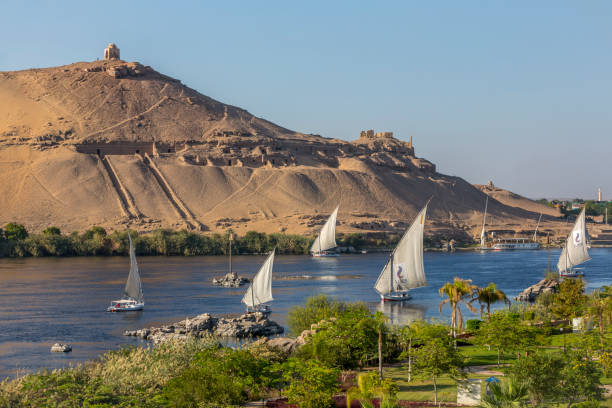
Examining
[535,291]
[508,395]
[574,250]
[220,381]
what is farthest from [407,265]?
[508,395]

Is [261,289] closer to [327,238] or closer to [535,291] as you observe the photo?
[535,291]

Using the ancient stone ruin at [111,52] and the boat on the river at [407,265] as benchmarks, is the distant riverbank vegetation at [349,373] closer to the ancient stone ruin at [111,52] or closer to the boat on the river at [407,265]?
the boat on the river at [407,265]

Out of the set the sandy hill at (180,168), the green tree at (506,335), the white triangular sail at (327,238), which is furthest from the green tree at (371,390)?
the sandy hill at (180,168)

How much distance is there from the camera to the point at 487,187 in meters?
140

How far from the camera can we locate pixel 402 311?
3731 cm

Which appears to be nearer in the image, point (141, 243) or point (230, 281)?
point (230, 281)

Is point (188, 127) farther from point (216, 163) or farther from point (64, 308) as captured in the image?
point (64, 308)

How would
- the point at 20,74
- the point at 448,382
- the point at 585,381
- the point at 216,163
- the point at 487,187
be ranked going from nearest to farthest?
1. the point at 585,381
2. the point at 448,382
3. the point at 216,163
4. the point at 20,74
5. the point at 487,187

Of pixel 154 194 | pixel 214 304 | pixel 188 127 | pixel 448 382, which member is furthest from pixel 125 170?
pixel 448 382

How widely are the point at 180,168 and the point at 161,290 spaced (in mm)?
57090

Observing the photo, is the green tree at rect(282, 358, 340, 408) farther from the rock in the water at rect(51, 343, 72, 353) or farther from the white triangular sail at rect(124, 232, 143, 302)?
the white triangular sail at rect(124, 232, 143, 302)

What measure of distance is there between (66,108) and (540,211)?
7544 cm

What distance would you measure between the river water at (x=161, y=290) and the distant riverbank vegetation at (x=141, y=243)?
10.7 feet

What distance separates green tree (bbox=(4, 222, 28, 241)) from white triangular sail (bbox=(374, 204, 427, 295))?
49733mm
